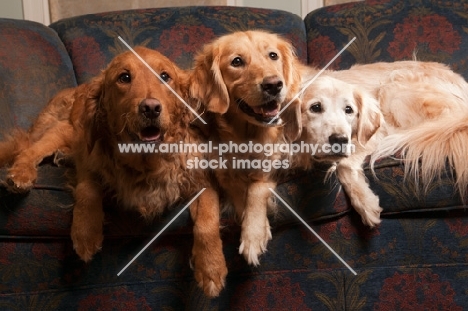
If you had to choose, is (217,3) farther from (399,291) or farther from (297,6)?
(399,291)

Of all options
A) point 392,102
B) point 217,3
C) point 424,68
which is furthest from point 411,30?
point 217,3

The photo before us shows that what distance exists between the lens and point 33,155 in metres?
1.95

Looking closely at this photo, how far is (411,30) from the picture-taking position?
9.19ft

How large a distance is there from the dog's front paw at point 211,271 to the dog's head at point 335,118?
48 cm

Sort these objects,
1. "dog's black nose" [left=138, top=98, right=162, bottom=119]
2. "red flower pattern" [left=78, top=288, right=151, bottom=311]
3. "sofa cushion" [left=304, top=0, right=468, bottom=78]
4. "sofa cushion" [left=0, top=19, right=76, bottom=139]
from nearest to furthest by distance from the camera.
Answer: "dog's black nose" [left=138, top=98, right=162, bottom=119]
"red flower pattern" [left=78, top=288, right=151, bottom=311]
"sofa cushion" [left=0, top=19, right=76, bottom=139]
"sofa cushion" [left=304, top=0, right=468, bottom=78]

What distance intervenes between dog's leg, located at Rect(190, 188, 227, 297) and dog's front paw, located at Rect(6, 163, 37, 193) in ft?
1.81

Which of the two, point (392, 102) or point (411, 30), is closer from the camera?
point (392, 102)

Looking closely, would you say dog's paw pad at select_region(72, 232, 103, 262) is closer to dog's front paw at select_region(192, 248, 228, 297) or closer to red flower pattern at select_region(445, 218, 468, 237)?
dog's front paw at select_region(192, 248, 228, 297)

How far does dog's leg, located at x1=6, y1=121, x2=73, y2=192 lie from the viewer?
175cm

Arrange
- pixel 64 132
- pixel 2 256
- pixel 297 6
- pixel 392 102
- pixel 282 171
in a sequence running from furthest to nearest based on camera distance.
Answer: pixel 297 6 → pixel 392 102 → pixel 64 132 → pixel 282 171 → pixel 2 256

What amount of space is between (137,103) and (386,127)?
1.10 meters

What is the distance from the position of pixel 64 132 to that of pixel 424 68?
1.60m

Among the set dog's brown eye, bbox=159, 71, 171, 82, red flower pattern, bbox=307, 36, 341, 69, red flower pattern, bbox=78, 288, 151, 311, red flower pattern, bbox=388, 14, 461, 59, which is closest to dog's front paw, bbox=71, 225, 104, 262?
red flower pattern, bbox=78, 288, 151, 311

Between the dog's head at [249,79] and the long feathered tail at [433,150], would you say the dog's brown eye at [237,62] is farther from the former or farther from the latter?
the long feathered tail at [433,150]
